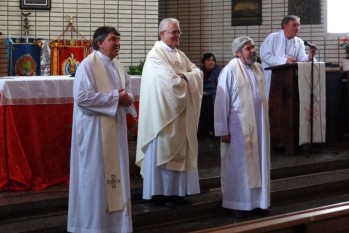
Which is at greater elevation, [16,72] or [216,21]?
[216,21]

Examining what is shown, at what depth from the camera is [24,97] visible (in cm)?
629

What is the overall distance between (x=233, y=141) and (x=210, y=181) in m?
0.84

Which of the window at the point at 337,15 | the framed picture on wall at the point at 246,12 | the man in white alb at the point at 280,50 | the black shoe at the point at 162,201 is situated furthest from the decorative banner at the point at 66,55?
the window at the point at 337,15

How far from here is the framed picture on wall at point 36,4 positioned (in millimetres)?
9000

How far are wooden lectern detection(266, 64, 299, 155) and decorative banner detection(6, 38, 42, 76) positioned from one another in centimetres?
277

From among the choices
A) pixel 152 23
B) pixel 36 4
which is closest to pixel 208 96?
pixel 152 23

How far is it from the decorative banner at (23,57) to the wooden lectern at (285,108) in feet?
9.09

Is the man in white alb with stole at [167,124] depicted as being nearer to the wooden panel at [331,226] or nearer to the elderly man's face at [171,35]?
the elderly man's face at [171,35]

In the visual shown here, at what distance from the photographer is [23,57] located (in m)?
8.56

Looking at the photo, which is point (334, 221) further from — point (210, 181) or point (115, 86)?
point (210, 181)

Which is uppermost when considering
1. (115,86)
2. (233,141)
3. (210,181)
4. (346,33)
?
(346,33)

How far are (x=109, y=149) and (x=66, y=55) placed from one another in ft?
11.9

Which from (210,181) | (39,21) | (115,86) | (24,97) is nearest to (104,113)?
(115,86)

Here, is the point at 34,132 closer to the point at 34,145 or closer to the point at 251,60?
the point at 34,145
